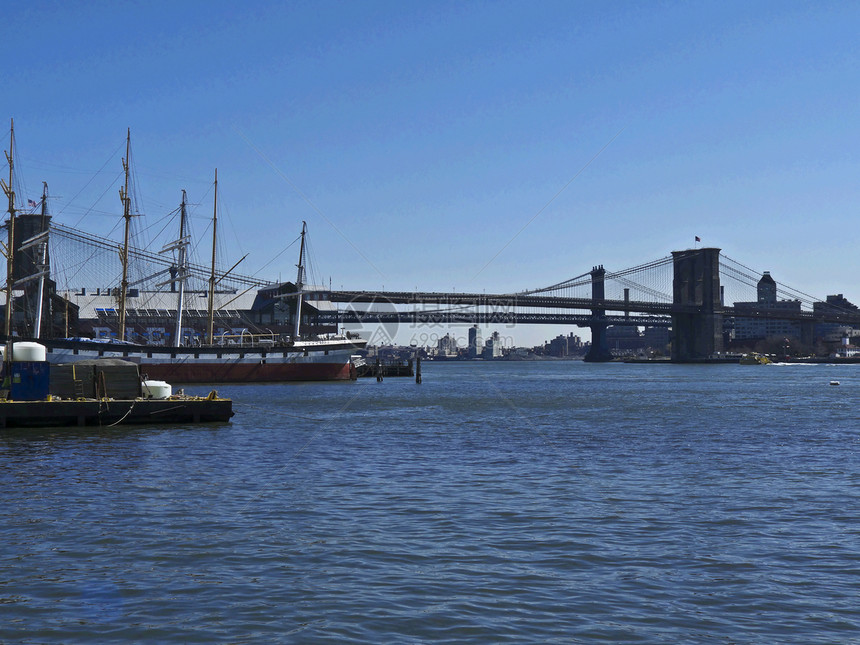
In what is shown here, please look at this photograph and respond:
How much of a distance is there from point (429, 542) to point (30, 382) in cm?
2668

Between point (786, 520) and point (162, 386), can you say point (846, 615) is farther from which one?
point (162, 386)

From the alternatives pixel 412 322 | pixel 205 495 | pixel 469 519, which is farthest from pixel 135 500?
pixel 412 322

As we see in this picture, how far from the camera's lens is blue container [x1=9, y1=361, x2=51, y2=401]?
1389 inches

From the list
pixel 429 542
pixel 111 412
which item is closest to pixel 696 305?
pixel 111 412

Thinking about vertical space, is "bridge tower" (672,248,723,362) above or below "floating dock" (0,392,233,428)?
above

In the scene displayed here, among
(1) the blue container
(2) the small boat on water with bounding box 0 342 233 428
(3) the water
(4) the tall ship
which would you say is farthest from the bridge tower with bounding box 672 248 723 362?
(1) the blue container

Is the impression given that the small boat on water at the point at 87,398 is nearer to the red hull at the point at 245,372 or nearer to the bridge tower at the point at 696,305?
the red hull at the point at 245,372

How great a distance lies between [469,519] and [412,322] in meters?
131

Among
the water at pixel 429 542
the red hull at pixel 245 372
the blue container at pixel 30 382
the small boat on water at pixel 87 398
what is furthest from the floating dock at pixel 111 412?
the red hull at pixel 245 372

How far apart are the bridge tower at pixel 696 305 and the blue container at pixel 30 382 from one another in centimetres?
14808

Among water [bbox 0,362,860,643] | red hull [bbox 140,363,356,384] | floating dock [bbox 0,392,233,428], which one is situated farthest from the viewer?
red hull [bbox 140,363,356,384]

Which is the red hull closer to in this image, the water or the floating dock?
the floating dock

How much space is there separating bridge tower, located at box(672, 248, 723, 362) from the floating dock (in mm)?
143577

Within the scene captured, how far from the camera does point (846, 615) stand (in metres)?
10.6
